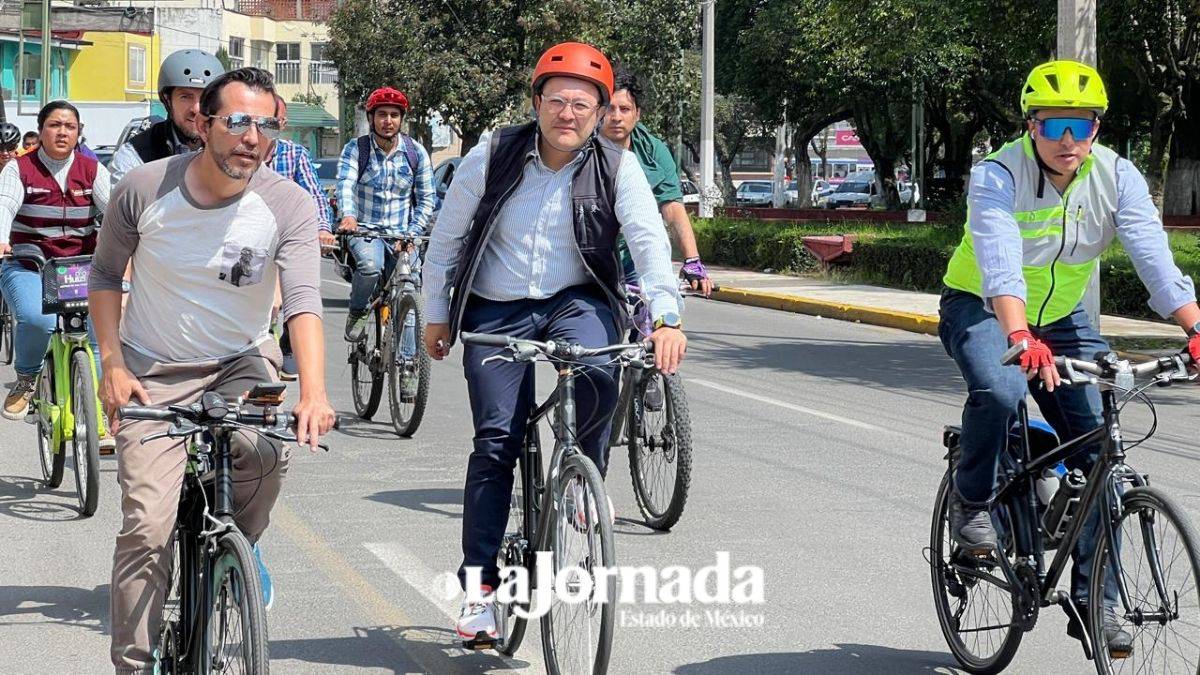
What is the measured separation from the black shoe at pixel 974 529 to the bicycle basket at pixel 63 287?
432 cm

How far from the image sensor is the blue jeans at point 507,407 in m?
5.00

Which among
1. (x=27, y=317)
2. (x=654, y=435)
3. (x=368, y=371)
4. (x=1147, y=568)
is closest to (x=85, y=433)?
(x=27, y=317)

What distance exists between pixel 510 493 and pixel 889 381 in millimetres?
8328

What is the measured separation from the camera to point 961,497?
16.5 ft

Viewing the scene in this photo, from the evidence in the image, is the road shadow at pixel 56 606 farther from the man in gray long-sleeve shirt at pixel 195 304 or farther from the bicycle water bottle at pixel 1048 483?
the bicycle water bottle at pixel 1048 483

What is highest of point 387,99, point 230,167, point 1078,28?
point 1078,28

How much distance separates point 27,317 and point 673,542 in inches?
135

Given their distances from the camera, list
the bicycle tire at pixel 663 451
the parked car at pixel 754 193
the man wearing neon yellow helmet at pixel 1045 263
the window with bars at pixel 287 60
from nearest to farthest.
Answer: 1. the man wearing neon yellow helmet at pixel 1045 263
2. the bicycle tire at pixel 663 451
3. the parked car at pixel 754 193
4. the window with bars at pixel 287 60

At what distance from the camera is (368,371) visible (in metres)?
10.6

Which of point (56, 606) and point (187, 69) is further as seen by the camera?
point (187, 69)

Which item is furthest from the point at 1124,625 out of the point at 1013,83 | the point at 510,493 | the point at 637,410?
the point at 1013,83

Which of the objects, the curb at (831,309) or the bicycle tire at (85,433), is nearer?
the bicycle tire at (85,433)

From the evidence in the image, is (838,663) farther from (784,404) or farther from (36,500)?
(784,404)

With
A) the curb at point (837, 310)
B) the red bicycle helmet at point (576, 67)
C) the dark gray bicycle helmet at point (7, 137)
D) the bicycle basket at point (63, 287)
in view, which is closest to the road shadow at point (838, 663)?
the red bicycle helmet at point (576, 67)
